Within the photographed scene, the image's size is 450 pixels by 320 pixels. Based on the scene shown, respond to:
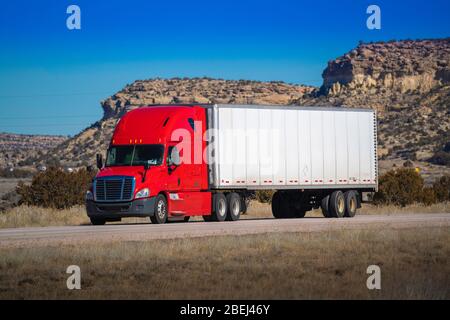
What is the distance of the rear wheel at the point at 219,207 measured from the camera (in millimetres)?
33156

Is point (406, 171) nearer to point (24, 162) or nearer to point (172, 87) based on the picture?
point (24, 162)

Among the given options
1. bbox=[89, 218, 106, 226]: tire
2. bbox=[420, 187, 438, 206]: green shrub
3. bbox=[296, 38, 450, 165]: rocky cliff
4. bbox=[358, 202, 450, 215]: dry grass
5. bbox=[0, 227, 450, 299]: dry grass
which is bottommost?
bbox=[358, 202, 450, 215]: dry grass

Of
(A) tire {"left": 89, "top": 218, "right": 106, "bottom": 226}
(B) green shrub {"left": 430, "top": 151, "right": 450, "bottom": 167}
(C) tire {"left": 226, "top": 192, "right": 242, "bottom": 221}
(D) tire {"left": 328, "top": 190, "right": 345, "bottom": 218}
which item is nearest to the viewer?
(A) tire {"left": 89, "top": 218, "right": 106, "bottom": 226}

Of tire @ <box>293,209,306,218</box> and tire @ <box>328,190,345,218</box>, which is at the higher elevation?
tire @ <box>328,190,345,218</box>

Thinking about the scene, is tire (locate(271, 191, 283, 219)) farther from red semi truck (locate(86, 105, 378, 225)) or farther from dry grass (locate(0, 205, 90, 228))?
dry grass (locate(0, 205, 90, 228))

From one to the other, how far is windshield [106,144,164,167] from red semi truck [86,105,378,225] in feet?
0.10

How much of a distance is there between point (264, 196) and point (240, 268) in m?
31.6

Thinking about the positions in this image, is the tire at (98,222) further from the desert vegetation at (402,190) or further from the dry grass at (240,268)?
the desert vegetation at (402,190)

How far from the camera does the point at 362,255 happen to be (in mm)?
19906

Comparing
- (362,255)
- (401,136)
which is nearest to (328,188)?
(362,255)

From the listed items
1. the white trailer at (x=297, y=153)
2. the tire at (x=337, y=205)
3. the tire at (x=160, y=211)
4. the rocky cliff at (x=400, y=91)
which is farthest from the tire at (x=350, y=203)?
the rocky cliff at (x=400, y=91)

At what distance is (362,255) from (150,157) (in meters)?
12.7

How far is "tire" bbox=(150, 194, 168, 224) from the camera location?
31.1m

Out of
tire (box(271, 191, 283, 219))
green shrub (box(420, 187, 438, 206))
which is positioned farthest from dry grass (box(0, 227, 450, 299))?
green shrub (box(420, 187, 438, 206))
